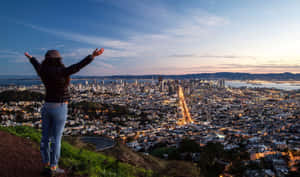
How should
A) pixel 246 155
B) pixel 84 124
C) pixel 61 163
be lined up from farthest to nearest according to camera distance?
pixel 84 124
pixel 246 155
pixel 61 163

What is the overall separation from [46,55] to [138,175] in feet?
11.9

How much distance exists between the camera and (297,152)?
60.6 ft

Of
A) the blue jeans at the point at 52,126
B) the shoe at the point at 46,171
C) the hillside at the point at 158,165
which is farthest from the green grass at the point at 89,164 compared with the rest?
the hillside at the point at 158,165

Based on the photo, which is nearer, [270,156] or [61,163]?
[61,163]

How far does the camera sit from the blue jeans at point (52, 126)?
95.8 inches

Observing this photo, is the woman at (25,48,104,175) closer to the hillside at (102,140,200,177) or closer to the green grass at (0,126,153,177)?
the green grass at (0,126,153,177)

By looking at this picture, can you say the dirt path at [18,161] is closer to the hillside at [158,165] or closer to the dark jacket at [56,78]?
the dark jacket at [56,78]

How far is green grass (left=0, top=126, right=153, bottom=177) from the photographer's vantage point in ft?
11.3

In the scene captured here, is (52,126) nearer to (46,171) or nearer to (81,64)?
(46,171)

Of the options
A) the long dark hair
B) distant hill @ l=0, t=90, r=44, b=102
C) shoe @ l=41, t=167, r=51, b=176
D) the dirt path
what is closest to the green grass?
the dirt path

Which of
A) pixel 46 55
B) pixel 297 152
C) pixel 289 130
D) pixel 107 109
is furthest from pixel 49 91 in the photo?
pixel 107 109

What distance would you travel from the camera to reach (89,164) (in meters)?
3.76

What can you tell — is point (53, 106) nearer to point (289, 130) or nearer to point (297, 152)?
point (297, 152)

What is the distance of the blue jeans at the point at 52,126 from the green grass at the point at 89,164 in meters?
0.82
